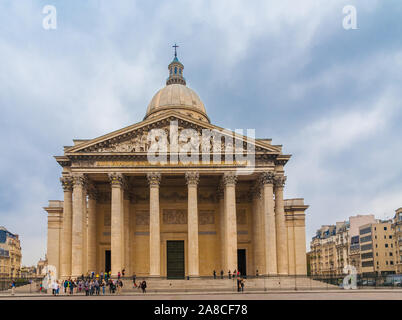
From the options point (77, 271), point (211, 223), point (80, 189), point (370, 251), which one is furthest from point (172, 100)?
point (370, 251)

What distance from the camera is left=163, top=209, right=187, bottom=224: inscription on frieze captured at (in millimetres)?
50531

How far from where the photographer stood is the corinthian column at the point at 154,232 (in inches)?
1661

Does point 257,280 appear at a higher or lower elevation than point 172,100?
lower

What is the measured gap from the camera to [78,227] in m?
42.6

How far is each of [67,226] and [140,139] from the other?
10959 millimetres

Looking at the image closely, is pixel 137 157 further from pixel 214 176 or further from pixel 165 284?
pixel 165 284

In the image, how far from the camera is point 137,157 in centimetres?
4362

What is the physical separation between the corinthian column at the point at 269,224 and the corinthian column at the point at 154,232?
10.2m

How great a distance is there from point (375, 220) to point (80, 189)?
3067 inches

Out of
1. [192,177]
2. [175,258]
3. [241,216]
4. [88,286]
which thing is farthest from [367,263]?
[88,286]

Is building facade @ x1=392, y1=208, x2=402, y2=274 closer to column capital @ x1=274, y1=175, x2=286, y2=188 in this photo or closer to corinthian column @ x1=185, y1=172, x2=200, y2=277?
column capital @ x1=274, y1=175, x2=286, y2=188

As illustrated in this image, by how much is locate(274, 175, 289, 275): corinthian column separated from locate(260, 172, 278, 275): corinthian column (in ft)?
5.76

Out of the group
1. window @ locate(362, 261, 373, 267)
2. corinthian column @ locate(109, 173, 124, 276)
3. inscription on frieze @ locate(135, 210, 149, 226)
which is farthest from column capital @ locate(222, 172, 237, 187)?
window @ locate(362, 261, 373, 267)

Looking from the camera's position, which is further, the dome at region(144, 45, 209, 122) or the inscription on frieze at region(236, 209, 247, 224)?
the dome at region(144, 45, 209, 122)
